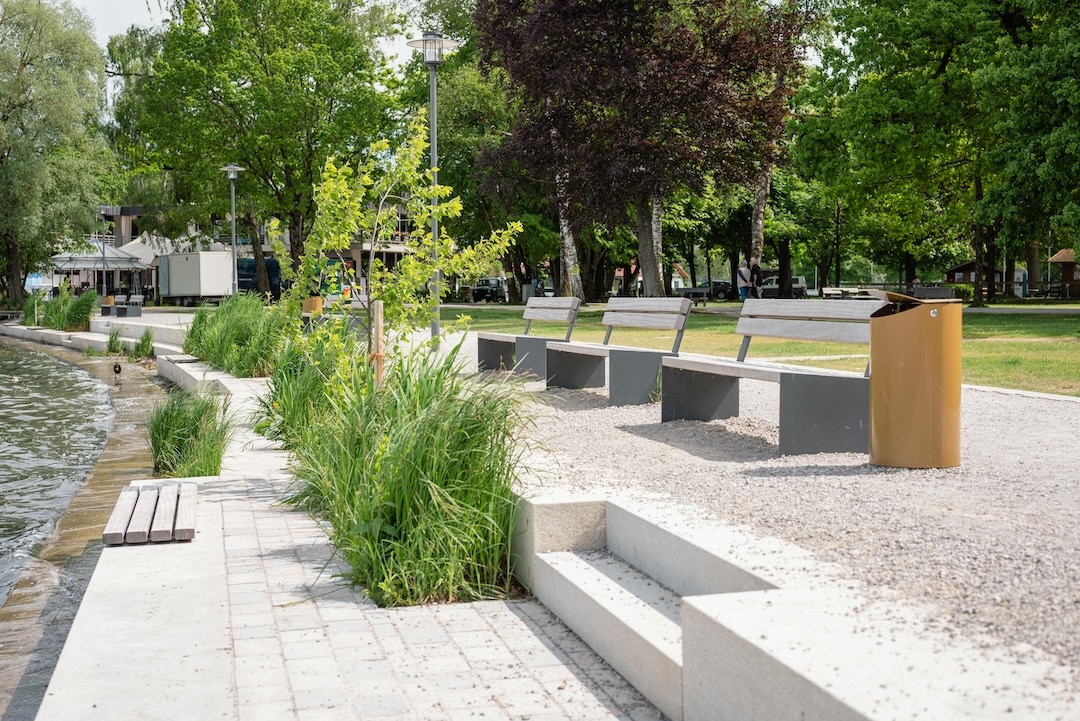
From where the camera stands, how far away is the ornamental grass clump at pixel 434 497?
500 centimetres

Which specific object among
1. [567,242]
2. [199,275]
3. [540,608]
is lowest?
[540,608]

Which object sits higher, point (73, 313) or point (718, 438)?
point (73, 313)

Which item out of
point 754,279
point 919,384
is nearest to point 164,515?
point 919,384

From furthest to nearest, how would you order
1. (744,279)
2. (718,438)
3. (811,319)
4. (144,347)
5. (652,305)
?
(744,279)
(144,347)
(652,305)
(811,319)
(718,438)

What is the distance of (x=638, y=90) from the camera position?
26547 millimetres

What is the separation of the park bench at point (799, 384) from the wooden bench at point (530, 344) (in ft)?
7.36

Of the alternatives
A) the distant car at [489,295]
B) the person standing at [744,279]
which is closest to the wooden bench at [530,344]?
the person standing at [744,279]

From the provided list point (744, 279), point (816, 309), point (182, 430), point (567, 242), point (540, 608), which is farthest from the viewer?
point (567, 242)

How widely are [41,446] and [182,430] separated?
11.3 ft

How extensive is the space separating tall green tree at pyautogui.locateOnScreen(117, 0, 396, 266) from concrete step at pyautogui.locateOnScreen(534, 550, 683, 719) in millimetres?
35880

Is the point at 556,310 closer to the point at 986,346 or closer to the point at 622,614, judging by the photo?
the point at 986,346

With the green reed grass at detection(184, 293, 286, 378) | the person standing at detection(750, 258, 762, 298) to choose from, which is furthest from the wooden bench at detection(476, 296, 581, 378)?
the person standing at detection(750, 258, 762, 298)

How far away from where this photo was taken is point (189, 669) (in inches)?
152

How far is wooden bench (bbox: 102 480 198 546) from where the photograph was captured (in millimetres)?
5617
